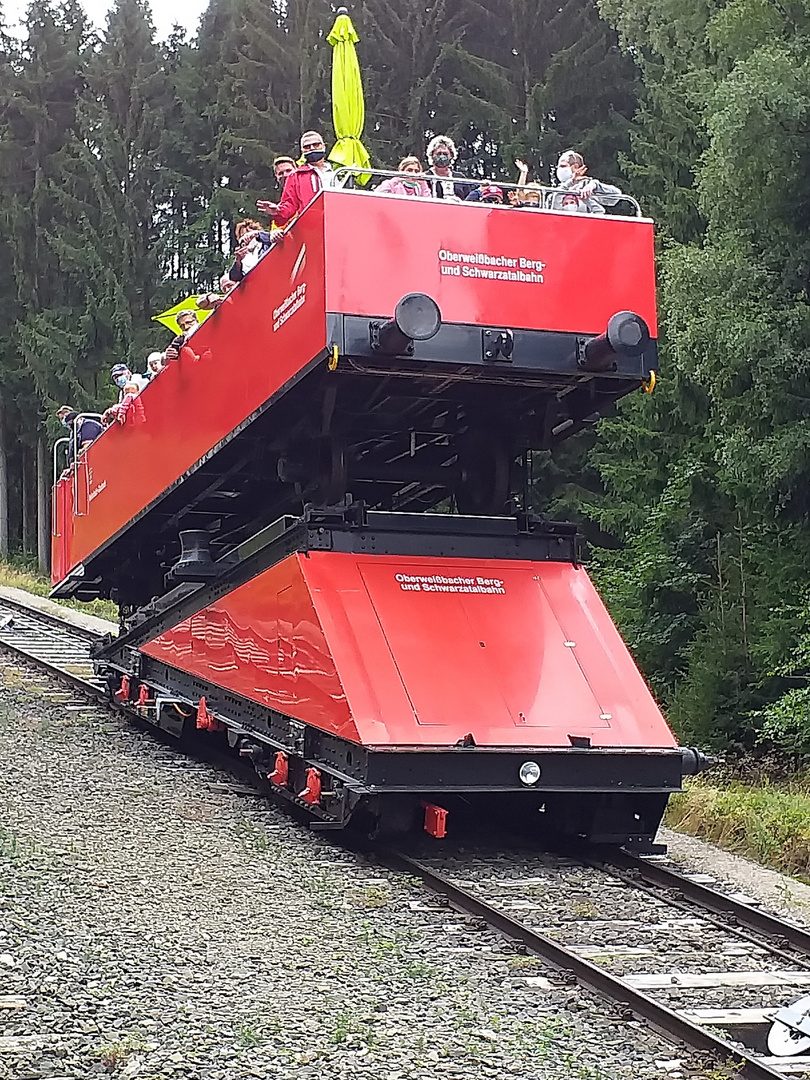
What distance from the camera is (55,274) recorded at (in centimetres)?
3984

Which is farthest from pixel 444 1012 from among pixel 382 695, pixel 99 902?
pixel 382 695

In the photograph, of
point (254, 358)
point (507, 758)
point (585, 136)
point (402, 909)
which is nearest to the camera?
point (402, 909)

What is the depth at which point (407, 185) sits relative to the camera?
8820 mm

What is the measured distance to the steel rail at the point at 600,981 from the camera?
14.3 ft

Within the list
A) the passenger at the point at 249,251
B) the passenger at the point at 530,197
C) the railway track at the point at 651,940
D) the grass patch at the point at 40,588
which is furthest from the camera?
the grass patch at the point at 40,588

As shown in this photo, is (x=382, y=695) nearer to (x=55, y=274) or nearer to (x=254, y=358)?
(x=254, y=358)

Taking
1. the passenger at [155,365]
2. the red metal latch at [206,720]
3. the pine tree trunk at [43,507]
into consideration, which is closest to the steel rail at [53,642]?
the passenger at [155,365]

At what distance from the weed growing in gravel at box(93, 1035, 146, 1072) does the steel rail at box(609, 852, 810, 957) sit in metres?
2.96

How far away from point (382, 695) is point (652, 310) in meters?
2.99

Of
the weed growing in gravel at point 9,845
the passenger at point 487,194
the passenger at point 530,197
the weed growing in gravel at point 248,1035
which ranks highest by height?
the passenger at point 487,194

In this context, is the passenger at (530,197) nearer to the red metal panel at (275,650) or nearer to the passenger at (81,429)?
the red metal panel at (275,650)

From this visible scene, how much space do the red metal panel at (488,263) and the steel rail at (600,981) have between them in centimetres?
324

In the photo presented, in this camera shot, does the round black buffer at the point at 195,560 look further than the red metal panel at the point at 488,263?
Yes

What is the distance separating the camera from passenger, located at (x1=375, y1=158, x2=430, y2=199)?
7.95m
